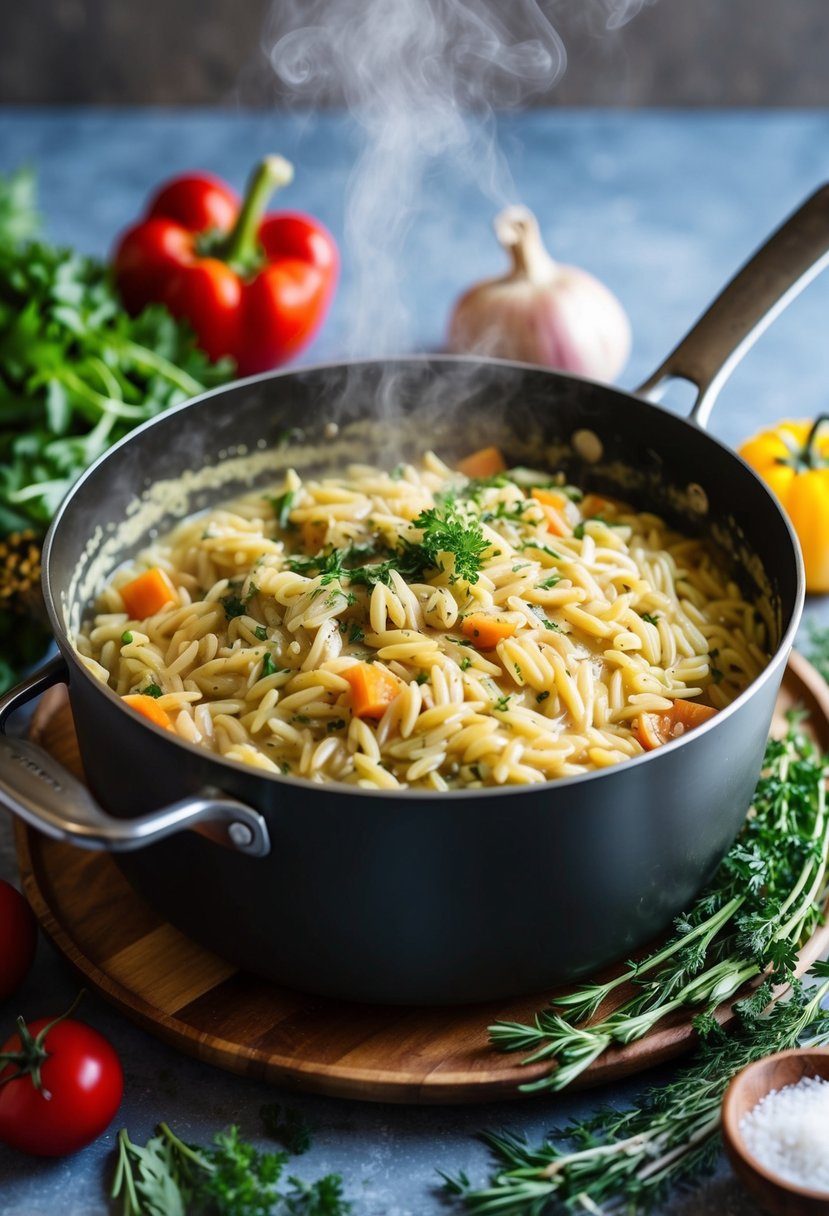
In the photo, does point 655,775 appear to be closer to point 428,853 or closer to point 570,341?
point 428,853

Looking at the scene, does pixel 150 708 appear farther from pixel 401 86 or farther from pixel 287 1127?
pixel 401 86

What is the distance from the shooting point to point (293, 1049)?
3.40 metres

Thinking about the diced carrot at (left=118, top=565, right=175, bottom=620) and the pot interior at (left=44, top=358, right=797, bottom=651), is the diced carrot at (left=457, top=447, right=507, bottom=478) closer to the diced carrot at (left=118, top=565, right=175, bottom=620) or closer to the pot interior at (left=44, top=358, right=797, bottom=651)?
the pot interior at (left=44, top=358, right=797, bottom=651)

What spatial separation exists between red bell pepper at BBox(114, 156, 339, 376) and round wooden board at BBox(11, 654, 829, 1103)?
346 cm

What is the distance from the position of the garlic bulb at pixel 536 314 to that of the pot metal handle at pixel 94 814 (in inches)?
144

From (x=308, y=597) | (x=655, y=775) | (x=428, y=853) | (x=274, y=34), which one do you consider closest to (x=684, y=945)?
(x=655, y=775)

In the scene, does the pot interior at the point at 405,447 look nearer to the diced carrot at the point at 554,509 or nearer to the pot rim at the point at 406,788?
the pot rim at the point at 406,788

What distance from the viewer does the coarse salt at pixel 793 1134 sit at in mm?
2955

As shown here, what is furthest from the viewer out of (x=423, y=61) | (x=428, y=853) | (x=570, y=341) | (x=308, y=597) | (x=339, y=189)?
(x=339, y=189)

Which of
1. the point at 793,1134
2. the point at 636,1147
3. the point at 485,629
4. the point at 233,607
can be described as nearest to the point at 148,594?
the point at 233,607

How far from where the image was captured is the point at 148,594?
437 centimetres

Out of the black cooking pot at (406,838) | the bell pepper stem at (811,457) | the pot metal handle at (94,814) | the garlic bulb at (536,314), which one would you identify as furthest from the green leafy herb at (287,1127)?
the garlic bulb at (536,314)

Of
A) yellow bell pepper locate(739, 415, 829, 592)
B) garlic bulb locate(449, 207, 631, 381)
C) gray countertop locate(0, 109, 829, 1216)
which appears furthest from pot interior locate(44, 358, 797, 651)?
garlic bulb locate(449, 207, 631, 381)

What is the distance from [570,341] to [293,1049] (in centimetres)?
382
